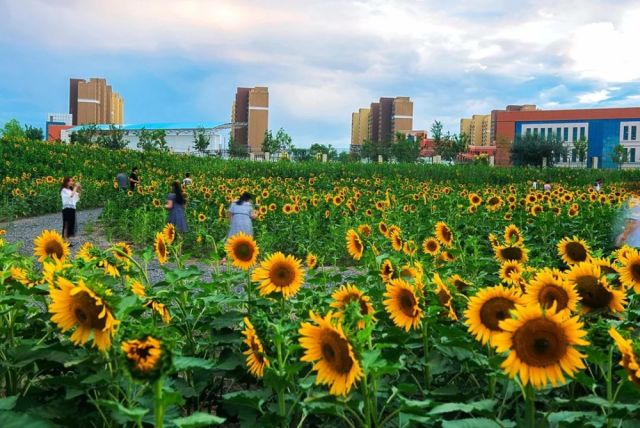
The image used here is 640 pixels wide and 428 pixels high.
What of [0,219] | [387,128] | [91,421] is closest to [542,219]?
[91,421]

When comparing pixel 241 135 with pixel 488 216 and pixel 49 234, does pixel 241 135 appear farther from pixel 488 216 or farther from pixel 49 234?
pixel 49 234

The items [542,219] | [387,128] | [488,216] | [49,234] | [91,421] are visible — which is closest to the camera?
[91,421]

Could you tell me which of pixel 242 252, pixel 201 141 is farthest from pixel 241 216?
pixel 201 141

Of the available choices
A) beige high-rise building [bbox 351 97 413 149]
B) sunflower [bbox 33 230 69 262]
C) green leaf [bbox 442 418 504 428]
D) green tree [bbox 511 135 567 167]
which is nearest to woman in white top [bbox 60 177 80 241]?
sunflower [bbox 33 230 69 262]

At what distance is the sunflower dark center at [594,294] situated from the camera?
1.94 m

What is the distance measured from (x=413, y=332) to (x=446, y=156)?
63566 millimetres

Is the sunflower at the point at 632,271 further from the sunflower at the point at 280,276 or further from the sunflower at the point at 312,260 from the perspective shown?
the sunflower at the point at 312,260

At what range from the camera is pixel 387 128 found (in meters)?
103

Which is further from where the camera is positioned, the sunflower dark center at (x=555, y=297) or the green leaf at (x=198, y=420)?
the sunflower dark center at (x=555, y=297)

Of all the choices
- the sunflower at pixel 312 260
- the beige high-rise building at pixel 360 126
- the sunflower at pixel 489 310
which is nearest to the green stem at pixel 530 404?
the sunflower at pixel 489 310

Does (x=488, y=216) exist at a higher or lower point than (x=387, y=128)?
lower

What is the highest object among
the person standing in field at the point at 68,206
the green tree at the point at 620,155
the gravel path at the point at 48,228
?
the green tree at the point at 620,155

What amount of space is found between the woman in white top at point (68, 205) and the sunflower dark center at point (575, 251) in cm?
910

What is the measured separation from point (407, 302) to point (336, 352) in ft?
1.80
